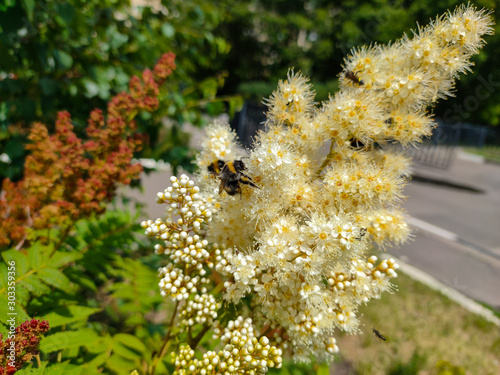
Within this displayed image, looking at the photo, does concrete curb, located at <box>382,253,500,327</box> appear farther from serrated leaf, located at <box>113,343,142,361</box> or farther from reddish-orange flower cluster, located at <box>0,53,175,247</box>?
reddish-orange flower cluster, located at <box>0,53,175,247</box>

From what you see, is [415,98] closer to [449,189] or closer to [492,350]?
[492,350]

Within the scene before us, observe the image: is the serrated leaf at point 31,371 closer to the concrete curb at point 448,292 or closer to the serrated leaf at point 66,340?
the serrated leaf at point 66,340

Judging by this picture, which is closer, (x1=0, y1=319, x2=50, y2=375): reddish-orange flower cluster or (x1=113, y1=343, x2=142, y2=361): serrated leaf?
(x1=0, y1=319, x2=50, y2=375): reddish-orange flower cluster

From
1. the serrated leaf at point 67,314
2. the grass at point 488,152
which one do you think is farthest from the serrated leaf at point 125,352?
the grass at point 488,152

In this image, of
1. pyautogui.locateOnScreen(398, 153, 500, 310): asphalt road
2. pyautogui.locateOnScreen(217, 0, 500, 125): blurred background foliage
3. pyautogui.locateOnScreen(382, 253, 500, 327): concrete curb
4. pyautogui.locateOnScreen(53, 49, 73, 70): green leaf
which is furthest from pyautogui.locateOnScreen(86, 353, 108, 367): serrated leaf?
pyautogui.locateOnScreen(217, 0, 500, 125): blurred background foliage

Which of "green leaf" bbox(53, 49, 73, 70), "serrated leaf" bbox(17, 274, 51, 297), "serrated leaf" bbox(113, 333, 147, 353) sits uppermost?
"green leaf" bbox(53, 49, 73, 70)
